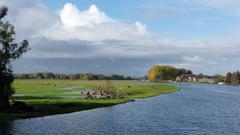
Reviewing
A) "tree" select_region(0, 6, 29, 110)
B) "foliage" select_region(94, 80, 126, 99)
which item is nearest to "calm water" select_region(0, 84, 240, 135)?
"tree" select_region(0, 6, 29, 110)

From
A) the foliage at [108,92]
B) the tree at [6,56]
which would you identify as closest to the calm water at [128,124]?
the tree at [6,56]

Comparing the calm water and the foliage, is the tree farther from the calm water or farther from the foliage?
the foliage

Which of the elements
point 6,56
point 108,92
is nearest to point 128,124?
point 6,56

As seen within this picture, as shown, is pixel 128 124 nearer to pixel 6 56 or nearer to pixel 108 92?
pixel 6 56

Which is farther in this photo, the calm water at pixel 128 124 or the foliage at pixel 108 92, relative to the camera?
the foliage at pixel 108 92

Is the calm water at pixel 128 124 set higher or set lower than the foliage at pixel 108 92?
lower

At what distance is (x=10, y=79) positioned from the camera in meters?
86.2

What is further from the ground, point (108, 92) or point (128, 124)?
point (108, 92)

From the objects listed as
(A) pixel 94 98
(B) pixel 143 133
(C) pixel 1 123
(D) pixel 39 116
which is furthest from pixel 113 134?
(A) pixel 94 98

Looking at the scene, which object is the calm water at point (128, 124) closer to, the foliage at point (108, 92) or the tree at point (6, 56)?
the tree at point (6, 56)

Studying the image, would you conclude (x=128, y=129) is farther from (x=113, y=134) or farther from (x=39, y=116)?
(x=39, y=116)

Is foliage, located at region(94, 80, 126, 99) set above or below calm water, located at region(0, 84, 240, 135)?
above

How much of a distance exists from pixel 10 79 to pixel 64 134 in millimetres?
30520

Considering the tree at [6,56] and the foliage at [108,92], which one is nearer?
the tree at [6,56]
